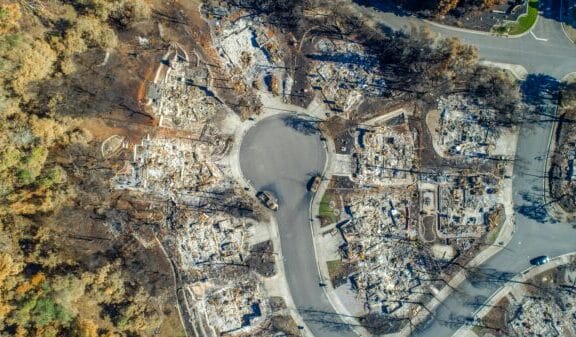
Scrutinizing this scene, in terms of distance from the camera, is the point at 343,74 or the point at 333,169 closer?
the point at 333,169

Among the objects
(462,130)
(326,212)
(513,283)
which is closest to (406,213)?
(326,212)

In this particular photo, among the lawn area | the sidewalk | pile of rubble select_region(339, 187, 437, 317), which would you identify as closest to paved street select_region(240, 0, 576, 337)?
the sidewalk

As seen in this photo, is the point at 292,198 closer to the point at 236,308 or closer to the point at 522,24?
the point at 236,308

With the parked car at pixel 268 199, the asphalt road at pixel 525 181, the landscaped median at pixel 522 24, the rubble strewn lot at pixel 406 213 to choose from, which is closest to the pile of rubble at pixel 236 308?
the parked car at pixel 268 199

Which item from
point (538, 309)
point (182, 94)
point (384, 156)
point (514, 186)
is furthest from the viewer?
point (514, 186)

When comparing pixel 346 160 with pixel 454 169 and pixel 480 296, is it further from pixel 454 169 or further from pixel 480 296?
pixel 480 296

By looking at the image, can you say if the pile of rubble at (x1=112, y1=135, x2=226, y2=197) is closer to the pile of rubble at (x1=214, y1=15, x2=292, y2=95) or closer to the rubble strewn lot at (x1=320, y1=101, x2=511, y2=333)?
the pile of rubble at (x1=214, y1=15, x2=292, y2=95)

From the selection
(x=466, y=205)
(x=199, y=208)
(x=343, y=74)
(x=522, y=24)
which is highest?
(x=522, y=24)
